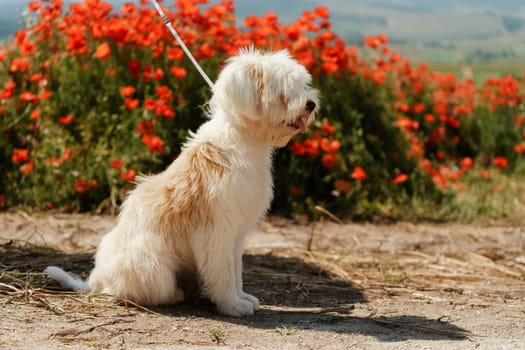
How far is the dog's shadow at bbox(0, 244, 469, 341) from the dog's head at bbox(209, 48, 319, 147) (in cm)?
122

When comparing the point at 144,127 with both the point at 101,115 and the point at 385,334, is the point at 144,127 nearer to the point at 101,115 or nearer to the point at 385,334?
the point at 101,115

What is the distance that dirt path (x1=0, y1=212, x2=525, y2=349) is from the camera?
4.31 meters

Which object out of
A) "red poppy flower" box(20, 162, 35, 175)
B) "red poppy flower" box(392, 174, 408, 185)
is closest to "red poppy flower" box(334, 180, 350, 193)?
"red poppy flower" box(392, 174, 408, 185)

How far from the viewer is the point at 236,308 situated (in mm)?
4754

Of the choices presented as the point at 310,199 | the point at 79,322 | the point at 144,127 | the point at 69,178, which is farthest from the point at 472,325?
the point at 69,178

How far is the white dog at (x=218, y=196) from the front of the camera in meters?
4.39

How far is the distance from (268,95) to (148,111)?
3.53 metres

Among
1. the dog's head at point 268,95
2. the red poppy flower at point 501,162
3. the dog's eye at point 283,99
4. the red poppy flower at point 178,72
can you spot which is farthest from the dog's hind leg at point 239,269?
the red poppy flower at point 501,162

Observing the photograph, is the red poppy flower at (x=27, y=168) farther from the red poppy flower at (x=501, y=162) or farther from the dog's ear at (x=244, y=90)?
the red poppy flower at (x=501, y=162)

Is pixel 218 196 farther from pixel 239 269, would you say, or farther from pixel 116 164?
pixel 116 164

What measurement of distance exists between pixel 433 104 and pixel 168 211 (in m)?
6.92

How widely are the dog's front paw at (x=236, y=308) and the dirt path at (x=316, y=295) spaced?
2.1 inches

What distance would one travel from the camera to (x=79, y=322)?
175 inches

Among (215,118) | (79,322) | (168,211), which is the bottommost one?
(79,322)
